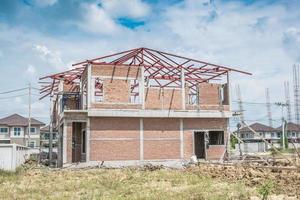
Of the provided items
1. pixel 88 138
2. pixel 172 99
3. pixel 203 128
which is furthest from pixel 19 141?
pixel 203 128

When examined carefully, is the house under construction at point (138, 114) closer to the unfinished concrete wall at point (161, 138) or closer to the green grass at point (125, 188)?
the unfinished concrete wall at point (161, 138)

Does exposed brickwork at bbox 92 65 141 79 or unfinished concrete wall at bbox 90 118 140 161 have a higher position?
exposed brickwork at bbox 92 65 141 79

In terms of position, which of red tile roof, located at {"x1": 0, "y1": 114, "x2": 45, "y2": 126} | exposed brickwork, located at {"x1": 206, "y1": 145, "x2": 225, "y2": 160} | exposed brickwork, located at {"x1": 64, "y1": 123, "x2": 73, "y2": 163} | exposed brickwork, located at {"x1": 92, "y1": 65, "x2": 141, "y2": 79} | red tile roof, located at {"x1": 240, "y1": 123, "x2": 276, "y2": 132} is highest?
exposed brickwork, located at {"x1": 92, "y1": 65, "x2": 141, "y2": 79}

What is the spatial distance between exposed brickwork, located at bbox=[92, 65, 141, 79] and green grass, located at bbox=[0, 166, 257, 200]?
334 inches

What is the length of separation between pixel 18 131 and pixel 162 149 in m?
32.4

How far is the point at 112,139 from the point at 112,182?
898 centimetres

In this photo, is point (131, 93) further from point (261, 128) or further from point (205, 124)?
point (261, 128)

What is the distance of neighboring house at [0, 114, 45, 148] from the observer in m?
50.0

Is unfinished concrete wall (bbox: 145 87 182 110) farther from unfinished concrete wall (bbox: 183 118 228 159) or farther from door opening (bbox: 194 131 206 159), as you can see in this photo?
door opening (bbox: 194 131 206 159)

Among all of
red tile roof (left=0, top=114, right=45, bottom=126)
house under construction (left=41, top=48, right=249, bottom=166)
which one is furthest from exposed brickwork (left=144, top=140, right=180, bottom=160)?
red tile roof (left=0, top=114, right=45, bottom=126)

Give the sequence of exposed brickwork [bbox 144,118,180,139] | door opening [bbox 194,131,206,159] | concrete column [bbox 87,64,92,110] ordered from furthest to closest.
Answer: door opening [bbox 194,131,206,159] → exposed brickwork [bbox 144,118,180,139] → concrete column [bbox 87,64,92,110]

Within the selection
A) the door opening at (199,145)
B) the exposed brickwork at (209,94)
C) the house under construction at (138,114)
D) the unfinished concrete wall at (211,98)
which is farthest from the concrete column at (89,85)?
the door opening at (199,145)

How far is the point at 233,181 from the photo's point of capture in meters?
14.2

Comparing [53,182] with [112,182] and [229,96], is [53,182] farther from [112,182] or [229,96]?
[229,96]
